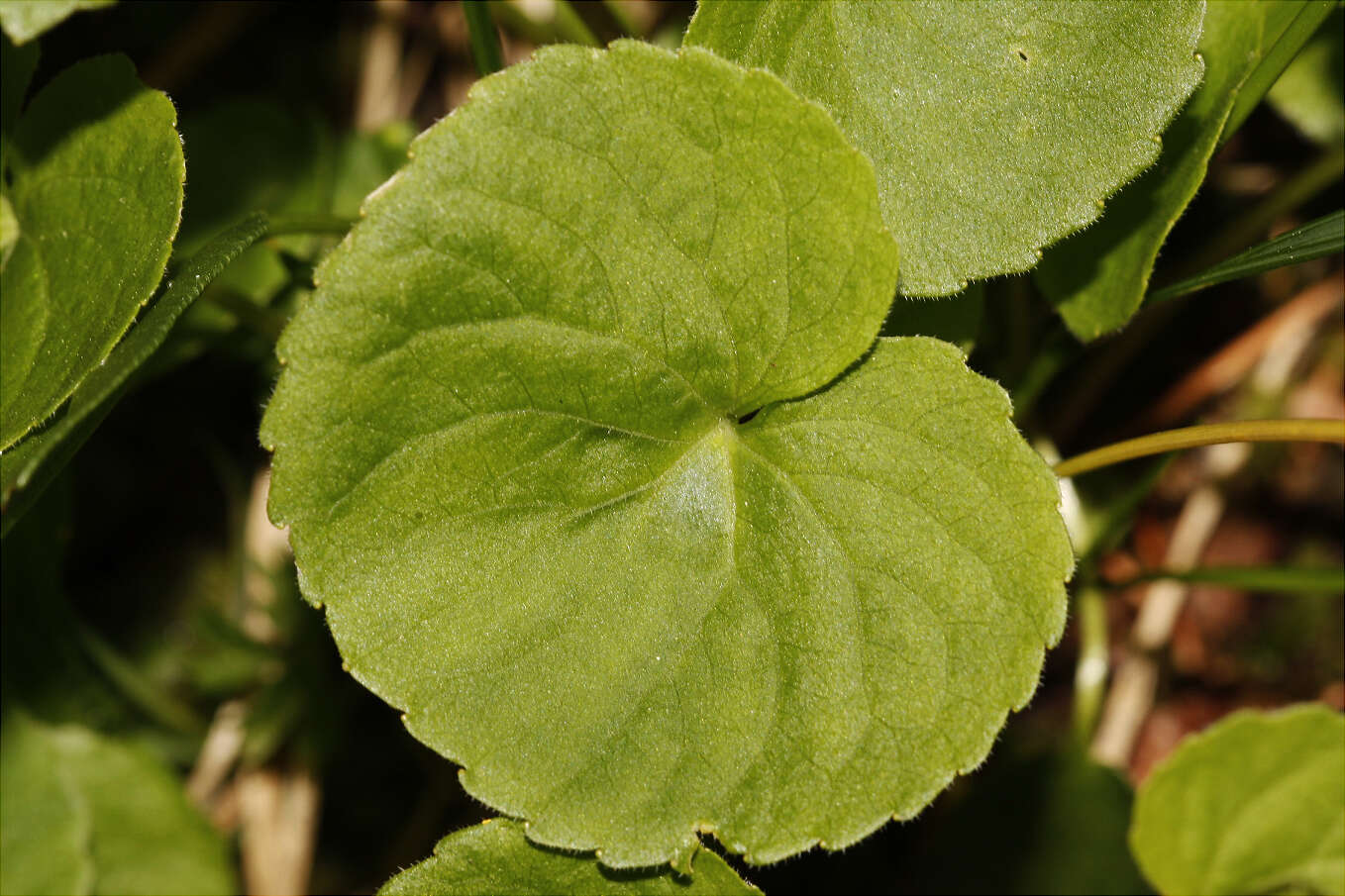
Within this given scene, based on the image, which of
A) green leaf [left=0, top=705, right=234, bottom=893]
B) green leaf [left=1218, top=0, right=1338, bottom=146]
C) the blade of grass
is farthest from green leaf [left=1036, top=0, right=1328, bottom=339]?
green leaf [left=0, top=705, right=234, bottom=893]

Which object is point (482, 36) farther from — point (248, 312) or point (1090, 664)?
point (1090, 664)

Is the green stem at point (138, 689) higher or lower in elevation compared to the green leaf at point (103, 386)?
lower

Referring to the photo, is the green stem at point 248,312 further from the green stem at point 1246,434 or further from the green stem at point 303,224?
the green stem at point 1246,434

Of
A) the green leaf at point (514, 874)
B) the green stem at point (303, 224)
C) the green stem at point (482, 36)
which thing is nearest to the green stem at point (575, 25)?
the green stem at point (482, 36)

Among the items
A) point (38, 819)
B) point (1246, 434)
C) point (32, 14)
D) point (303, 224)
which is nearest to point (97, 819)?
point (38, 819)

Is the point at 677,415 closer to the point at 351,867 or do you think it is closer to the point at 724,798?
the point at 724,798

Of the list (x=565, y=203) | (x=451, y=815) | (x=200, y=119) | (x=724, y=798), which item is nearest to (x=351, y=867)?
(x=451, y=815)

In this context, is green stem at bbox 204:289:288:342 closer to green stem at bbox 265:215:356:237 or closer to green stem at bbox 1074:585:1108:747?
green stem at bbox 265:215:356:237
